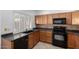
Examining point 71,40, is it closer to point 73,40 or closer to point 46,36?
point 73,40

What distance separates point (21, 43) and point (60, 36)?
0.59 metres

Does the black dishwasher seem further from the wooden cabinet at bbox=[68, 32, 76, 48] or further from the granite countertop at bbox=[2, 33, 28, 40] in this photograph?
the wooden cabinet at bbox=[68, 32, 76, 48]

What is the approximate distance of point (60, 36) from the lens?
1.22 m

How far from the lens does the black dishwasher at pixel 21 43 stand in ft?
3.31

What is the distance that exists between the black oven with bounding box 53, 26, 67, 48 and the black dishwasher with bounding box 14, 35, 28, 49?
0.40 metres

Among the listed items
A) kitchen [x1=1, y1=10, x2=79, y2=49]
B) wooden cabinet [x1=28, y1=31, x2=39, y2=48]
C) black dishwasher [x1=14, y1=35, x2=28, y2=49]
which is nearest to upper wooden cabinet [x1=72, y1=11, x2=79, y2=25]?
kitchen [x1=1, y1=10, x2=79, y2=49]

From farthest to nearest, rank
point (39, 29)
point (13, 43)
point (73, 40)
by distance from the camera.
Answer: point (39, 29), point (73, 40), point (13, 43)

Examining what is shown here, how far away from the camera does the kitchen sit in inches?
39.6

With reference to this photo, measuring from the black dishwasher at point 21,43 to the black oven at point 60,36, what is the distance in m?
Result: 0.40

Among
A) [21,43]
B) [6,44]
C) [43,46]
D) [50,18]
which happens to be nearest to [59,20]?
[50,18]

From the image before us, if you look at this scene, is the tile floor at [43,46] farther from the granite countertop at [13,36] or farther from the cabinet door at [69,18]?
the cabinet door at [69,18]
